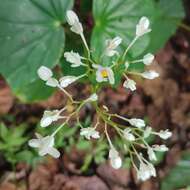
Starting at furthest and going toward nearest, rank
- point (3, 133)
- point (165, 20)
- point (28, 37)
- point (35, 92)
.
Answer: point (165, 20), point (3, 133), point (35, 92), point (28, 37)

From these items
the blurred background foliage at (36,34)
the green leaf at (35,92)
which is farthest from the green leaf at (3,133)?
the blurred background foliage at (36,34)

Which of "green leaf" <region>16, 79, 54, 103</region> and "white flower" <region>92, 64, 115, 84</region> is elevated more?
"white flower" <region>92, 64, 115, 84</region>

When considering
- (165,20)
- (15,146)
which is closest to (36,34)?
(15,146)

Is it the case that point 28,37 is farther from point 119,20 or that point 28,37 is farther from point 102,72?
point 102,72

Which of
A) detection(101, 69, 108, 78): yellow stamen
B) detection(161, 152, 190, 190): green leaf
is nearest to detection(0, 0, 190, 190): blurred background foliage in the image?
detection(101, 69, 108, 78): yellow stamen

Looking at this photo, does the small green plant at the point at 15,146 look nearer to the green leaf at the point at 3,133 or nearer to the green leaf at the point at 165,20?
the green leaf at the point at 3,133

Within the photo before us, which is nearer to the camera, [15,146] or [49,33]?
[49,33]

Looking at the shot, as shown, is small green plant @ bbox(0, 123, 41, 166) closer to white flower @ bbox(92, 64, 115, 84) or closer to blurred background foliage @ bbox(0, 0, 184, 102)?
blurred background foliage @ bbox(0, 0, 184, 102)

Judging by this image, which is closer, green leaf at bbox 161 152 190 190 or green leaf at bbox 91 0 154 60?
green leaf at bbox 91 0 154 60
